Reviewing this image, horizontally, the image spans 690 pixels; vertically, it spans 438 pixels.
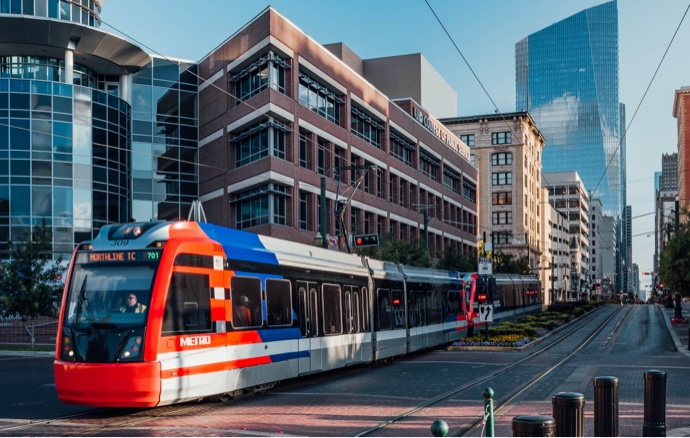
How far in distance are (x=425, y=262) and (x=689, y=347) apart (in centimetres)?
1826

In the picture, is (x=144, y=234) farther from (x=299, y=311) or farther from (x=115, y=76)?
(x=115, y=76)

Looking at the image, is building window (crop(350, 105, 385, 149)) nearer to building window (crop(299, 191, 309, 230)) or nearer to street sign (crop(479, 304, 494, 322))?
building window (crop(299, 191, 309, 230))

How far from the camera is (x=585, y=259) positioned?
19512cm

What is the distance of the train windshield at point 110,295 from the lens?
44.4 ft

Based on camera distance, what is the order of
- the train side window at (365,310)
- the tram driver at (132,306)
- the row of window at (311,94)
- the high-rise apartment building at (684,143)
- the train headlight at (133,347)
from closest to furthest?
the train headlight at (133,347) → the tram driver at (132,306) → the train side window at (365,310) → the row of window at (311,94) → the high-rise apartment building at (684,143)

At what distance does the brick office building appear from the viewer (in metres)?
44.7

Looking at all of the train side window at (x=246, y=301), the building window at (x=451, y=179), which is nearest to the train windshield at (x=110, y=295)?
the train side window at (x=246, y=301)

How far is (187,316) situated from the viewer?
14.2 metres

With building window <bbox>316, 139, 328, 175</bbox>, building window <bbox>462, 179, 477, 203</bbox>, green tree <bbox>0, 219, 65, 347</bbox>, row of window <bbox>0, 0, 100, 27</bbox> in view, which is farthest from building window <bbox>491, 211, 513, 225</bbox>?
green tree <bbox>0, 219, 65, 347</bbox>

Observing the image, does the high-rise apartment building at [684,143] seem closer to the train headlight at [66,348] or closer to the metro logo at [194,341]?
the metro logo at [194,341]

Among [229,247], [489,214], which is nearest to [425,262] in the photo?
[229,247]

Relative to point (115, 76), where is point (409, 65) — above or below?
above

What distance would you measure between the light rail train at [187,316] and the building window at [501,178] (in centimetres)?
9838

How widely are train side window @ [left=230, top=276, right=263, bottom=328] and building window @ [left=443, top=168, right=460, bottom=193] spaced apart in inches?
2563
